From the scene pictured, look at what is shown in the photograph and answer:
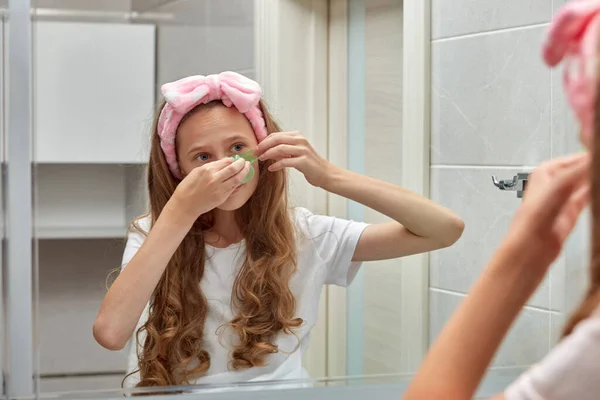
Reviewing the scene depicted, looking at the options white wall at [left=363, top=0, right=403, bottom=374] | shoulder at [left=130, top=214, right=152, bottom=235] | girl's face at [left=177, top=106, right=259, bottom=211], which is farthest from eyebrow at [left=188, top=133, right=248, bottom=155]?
white wall at [left=363, top=0, right=403, bottom=374]

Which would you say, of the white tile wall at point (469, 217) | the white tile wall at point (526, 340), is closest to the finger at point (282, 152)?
the white tile wall at point (469, 217)

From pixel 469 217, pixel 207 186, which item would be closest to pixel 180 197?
pixel 207 186

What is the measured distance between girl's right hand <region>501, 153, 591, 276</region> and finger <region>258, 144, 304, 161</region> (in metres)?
0.53

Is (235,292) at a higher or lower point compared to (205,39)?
lower

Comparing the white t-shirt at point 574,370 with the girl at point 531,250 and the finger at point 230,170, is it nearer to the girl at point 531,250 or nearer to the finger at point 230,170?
the girl at point 531,250

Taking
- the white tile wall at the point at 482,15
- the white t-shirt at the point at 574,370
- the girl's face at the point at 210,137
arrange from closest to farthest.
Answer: the white t-shirt at the point at 574,370 → the girl's face at the point at 210,137 → the white tile wall at the point at 482,15

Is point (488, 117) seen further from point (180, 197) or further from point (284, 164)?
point (180, 197)

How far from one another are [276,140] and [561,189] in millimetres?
564

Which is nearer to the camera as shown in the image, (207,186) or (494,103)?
(207,186)

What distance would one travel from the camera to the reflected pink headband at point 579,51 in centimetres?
50

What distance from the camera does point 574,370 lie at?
466 mm

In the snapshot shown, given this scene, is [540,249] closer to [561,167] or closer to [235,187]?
[561,167]

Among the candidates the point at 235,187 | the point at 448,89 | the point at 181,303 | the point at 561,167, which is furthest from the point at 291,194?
the point at 561,167

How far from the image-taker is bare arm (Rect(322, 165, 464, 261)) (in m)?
1.11
